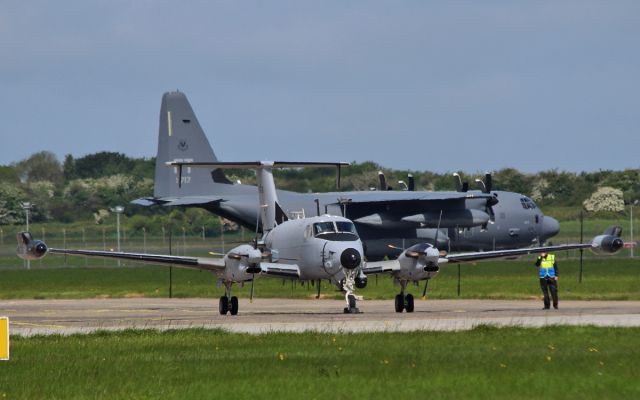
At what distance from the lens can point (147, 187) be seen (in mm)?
114938

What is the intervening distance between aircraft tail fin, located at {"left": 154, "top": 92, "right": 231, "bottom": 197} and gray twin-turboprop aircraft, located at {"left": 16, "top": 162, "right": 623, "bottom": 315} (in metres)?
37.0

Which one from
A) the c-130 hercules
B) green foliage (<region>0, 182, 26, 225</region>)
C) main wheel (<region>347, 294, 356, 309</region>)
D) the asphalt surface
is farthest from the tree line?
main wheel (<region>347, 294, 356, 309</region>)

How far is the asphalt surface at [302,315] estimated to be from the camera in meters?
31.5

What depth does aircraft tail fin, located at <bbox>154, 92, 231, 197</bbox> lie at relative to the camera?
77688mm

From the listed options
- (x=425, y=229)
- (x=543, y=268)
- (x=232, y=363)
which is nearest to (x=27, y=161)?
(x=425, y=229)

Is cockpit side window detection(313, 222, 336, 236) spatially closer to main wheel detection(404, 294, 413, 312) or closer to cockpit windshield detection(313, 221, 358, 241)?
cockpit windshield detection(313, 221, 358, 241)

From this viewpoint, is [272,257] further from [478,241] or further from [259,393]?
[478,241]

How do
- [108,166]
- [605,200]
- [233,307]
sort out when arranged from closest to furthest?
[233,307], [605,200], [108,166]

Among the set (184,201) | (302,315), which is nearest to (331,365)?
(302,315)

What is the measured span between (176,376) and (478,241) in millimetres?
61048

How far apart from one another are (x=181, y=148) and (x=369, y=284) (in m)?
21.2

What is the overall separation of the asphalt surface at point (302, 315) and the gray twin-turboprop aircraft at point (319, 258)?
980 mm

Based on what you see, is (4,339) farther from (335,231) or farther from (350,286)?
(335,231)

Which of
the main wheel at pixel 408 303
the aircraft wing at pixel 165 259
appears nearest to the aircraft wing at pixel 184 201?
the aircraft wing at pixel 165 259
